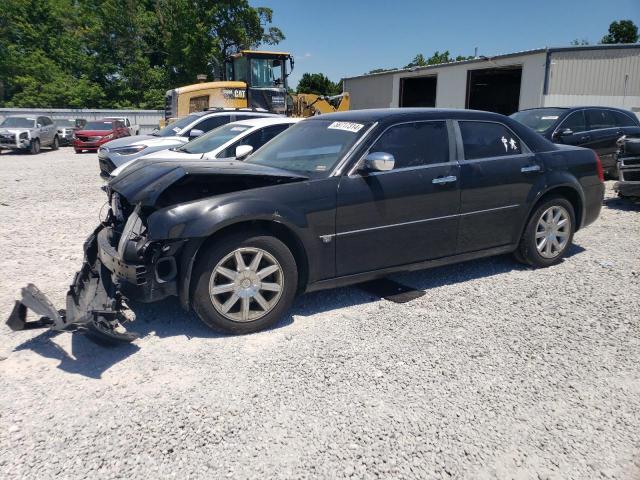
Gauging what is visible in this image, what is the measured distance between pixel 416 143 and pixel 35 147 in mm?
21987

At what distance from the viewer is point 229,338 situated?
3705 mm

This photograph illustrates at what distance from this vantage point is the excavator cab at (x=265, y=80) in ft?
56.1

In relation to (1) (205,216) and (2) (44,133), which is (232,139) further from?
(2) (44,133)

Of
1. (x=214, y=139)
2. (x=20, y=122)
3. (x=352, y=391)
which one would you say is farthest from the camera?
(x=20, y=122)

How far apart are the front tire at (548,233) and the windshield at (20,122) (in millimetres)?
22829

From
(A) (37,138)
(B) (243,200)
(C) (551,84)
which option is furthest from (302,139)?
(A) (37,138)

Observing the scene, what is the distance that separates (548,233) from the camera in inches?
206

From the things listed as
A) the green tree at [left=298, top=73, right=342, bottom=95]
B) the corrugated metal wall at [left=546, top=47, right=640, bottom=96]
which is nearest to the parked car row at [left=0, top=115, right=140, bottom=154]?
the corrugated metal wall at [left=546, top=47, right=640, bottom=96]

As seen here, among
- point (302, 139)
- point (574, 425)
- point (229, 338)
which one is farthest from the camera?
point (302, 139)

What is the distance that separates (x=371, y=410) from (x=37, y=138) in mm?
23406

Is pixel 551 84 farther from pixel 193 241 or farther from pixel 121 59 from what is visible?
pixel 121 59

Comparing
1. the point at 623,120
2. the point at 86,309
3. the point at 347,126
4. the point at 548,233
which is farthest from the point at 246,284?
the point at 623,120

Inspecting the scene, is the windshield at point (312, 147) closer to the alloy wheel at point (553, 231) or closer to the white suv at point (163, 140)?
the alloy wheel at point (553, 231)

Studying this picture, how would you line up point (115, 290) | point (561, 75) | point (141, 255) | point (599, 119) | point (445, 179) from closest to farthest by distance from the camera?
point (141, 255), point (115, 290), point (445, 179), point (599, 119), point (561, 75)
